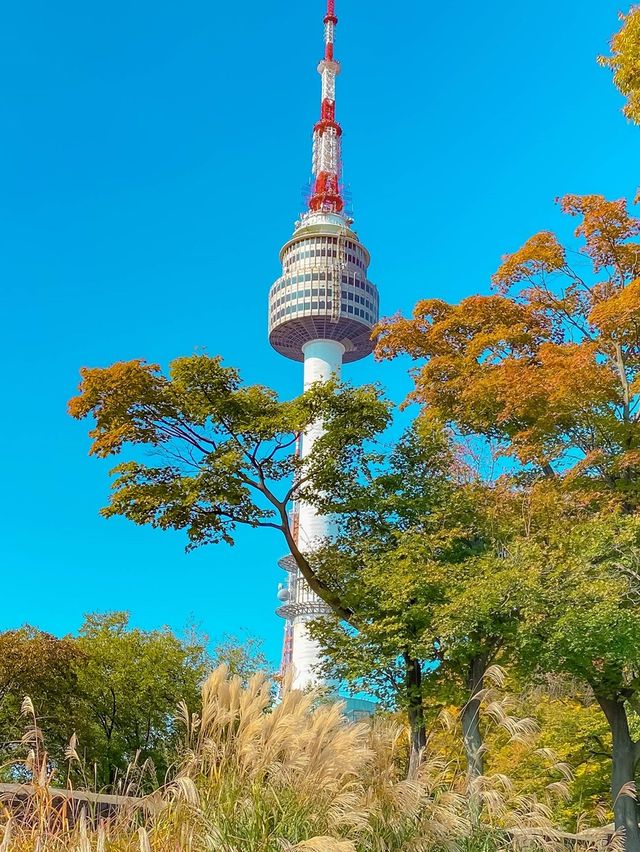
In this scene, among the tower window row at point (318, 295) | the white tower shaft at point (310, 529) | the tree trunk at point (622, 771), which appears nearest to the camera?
the tree trunk at point (622, 771)

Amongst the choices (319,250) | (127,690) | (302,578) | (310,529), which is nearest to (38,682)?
(127,690)

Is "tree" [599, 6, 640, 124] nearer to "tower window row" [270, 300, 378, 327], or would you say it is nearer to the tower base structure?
the tower base structure

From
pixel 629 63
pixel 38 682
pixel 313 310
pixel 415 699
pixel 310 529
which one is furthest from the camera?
pixel 313 310

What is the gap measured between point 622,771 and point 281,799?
11.2 metres

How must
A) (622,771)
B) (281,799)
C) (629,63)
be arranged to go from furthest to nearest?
(622,771), (629,63), (281,799)

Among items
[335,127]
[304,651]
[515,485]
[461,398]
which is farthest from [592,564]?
[335,127]

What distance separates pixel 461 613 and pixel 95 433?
7.24 meters

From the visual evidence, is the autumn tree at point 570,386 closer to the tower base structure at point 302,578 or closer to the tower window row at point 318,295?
Answer: the tower base structure at point 302,578

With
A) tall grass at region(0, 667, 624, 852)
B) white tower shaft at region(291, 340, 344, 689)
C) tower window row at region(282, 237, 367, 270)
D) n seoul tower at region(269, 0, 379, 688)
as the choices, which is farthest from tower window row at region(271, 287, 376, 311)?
tall grass at region(0, 667, 624, 852)

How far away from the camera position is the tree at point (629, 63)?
802cm

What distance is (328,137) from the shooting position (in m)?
65.1

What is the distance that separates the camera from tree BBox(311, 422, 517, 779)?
1382 cm

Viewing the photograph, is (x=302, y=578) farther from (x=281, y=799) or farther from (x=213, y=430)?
(x=281, y=799)

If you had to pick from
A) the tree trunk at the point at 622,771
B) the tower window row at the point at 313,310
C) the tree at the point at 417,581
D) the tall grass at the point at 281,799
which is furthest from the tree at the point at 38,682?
the tower window row at the point at 313,310
